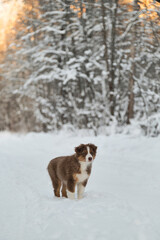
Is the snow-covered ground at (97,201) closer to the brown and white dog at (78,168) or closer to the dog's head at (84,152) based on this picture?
the brown and white dog at (78,168)

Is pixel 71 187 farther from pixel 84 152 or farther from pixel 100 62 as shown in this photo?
pixel 100 62

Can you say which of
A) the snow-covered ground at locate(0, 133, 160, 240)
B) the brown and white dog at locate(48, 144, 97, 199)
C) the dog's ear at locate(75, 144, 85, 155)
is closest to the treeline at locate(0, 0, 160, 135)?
the snow-covered ground at locate(0, 133, 160, 240)

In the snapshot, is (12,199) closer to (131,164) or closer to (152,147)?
(131,164)

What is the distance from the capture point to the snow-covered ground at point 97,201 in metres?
4.02

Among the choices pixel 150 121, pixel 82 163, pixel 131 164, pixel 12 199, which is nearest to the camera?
pixel 82 163

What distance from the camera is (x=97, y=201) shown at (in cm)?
537

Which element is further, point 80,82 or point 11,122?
point 11,122

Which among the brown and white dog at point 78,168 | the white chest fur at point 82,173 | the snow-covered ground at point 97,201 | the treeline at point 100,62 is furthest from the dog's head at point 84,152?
the treeline at point 100,62

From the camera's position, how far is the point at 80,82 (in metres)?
17.7

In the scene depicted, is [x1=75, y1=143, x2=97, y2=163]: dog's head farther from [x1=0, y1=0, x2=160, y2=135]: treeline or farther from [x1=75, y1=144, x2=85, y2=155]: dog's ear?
[x1=0, y1=0, x2=160, y2=135]: treeline

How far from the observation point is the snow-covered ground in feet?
13.2

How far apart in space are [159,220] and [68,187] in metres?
1.88

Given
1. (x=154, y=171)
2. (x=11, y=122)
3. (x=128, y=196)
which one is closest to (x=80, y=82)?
(x=154, y=171)

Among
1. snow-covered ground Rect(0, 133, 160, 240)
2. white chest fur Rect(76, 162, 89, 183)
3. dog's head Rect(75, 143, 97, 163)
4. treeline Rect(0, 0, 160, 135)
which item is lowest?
snow-covered ground Rect(0, 133, 160, 240)
